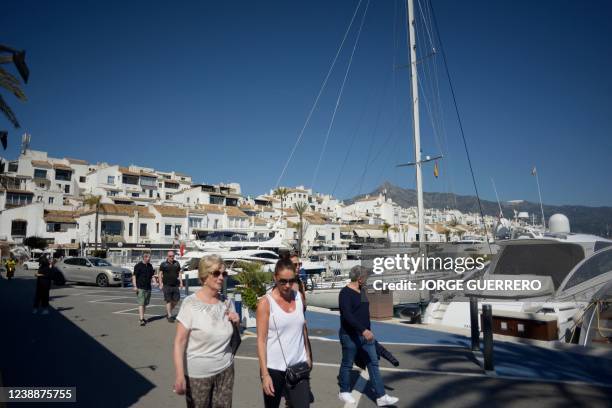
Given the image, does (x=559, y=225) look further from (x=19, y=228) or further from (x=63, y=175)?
(x=63, y=175)

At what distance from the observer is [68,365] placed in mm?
6879

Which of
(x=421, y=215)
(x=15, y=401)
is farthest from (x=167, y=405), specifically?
(x=421, y=215)

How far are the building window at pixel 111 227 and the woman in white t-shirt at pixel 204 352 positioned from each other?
178 feet

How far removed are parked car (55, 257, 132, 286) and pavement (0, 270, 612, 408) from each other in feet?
41.1

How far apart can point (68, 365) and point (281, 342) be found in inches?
195

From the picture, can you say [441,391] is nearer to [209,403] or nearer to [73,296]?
[209,403]

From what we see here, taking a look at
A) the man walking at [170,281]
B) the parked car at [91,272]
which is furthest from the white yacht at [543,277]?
the parked car at [91,272]

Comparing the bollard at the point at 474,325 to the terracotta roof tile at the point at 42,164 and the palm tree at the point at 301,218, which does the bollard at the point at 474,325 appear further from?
the terracotta roof tile at the point at 42,164

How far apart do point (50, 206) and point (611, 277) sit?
6562cm

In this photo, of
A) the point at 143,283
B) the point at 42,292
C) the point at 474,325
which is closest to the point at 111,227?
the point at 42,292

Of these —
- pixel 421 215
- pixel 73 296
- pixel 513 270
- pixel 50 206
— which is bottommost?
pixel 73 296

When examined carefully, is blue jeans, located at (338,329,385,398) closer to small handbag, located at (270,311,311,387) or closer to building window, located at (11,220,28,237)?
small handbag, located at (270,311,311,387)

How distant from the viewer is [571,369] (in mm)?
6734

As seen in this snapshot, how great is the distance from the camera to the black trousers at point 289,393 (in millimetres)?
3771
